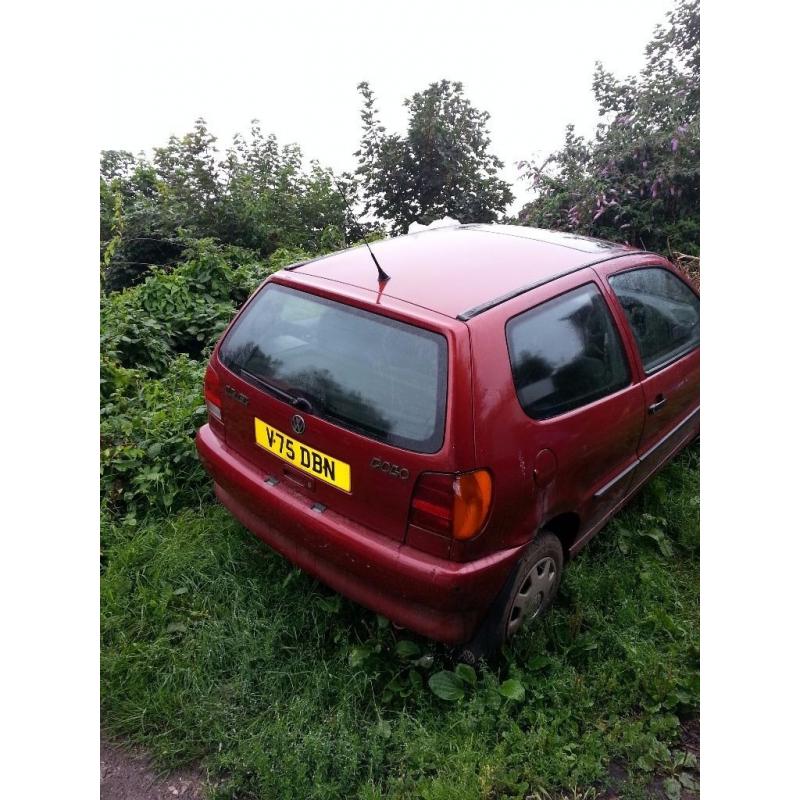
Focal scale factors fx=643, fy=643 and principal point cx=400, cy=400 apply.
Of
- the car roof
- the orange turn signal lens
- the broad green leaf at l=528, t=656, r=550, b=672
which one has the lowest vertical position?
the broad green leaf at l=528, t=656, r=550, b=672

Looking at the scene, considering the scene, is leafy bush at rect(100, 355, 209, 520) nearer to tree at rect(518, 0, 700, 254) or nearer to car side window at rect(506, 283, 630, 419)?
car side window at rect(506, 283, 630, 419)

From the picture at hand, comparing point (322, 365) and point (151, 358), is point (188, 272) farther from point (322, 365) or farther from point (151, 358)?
point (322, 365)

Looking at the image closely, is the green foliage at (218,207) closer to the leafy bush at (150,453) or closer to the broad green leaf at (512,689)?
the leafy bush at (150,453)

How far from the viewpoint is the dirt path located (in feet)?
6.95

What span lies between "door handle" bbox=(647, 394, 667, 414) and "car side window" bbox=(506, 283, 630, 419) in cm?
24

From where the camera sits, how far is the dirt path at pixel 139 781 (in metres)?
2.12

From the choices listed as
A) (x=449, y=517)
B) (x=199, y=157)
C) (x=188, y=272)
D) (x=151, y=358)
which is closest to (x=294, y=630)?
(x=449, y=517)

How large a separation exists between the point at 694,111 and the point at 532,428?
5.84 metres

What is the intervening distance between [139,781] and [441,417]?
1592mm

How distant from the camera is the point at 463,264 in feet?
8.30

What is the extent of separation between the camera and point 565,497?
2.44 m

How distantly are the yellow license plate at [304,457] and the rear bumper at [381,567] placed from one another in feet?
0.41

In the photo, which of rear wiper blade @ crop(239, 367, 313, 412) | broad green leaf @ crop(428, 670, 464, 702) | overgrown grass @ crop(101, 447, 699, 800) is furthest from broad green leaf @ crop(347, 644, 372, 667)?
rear wiper blade @ crop(239, 367, 313, 412)

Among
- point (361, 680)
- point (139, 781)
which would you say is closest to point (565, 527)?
point (361, 680)
